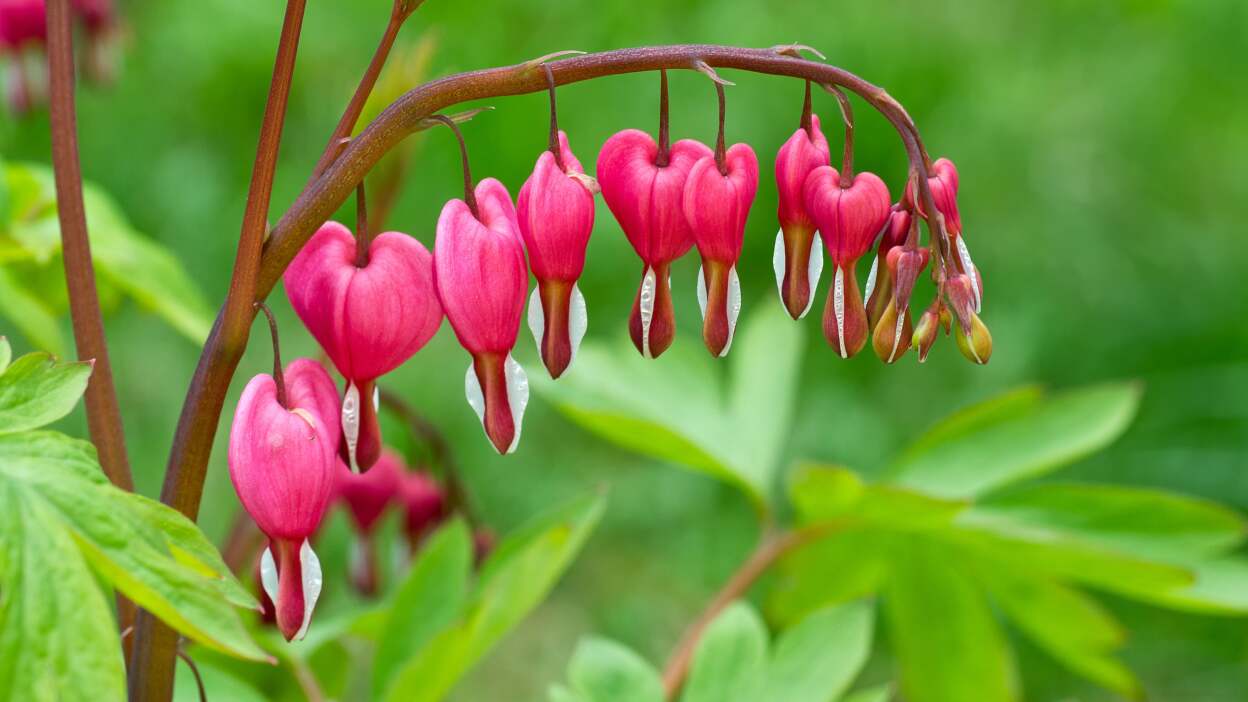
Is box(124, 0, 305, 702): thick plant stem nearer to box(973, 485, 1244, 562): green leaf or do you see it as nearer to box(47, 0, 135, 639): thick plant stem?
box(47, 0, 135, 639): thick plant stem

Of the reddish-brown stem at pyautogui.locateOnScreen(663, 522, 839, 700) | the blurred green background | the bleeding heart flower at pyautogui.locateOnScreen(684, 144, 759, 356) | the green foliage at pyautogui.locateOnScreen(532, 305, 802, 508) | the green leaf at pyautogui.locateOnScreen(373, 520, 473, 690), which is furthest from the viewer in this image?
the blurred green background

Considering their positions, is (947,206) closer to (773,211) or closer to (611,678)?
(611,678)

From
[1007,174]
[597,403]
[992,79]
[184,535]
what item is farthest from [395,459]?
[992,79]

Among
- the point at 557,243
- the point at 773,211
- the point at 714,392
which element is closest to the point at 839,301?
the point at 557,243

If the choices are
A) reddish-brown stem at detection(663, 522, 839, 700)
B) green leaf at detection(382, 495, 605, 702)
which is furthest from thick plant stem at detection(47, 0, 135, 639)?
reddish-brown stem at detection(663, 522, 839, 700)

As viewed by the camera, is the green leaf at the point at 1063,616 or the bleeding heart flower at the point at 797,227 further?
the green leaf at the point at 1063,616

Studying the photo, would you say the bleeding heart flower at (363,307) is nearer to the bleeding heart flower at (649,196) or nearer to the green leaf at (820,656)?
the bleeding heart flower at (649,196)

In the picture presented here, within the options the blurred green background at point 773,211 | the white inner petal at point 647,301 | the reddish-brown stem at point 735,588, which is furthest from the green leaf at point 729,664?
the blurred green background at point 773,211
